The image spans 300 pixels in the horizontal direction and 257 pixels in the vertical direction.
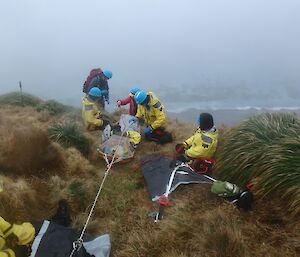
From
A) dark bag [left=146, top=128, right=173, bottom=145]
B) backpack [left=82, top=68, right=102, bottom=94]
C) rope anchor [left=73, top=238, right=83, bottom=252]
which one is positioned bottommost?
rope anchor [left=73, top=238, right=83, bottom=252]

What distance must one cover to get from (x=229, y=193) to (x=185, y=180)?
1.29 metres

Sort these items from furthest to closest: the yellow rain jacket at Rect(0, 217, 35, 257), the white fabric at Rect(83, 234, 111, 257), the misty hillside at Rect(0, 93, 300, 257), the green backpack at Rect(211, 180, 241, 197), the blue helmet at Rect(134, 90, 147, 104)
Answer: the blue helmet at Rect(134, 90, 147, 104), the green backpack at Rect(211, 180, 241, 197), the white fabric at Rect(83, 234, 111, 257), the misty hillside at Rect(0, 93, 300, 257), the yellow rain jacket at Rect(0, 217, 35, 257)

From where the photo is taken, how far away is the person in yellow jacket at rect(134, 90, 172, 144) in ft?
36.0

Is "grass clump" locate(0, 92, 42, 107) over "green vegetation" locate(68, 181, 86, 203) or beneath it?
beneath

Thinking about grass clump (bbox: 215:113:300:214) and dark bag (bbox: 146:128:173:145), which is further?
dark bag (bbox: 146:128:173:145)

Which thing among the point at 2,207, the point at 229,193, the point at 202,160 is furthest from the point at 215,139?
the point at 2,207

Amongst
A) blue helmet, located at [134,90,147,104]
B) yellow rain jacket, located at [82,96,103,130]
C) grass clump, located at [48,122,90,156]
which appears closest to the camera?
grass clump, located at [48,122,90,156]

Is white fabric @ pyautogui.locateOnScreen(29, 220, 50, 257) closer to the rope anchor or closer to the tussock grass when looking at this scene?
the rope anchor

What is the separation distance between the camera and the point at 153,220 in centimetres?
699

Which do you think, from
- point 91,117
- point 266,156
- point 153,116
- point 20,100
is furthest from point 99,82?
point 266,156

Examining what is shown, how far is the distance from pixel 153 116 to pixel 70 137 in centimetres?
223

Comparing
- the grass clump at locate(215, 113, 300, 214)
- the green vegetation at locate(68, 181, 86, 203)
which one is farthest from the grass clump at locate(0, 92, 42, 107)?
the grass clump at locate(215, 113, 300, 214)

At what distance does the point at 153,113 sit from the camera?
1128 cm

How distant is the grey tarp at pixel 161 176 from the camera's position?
26.0 feet
